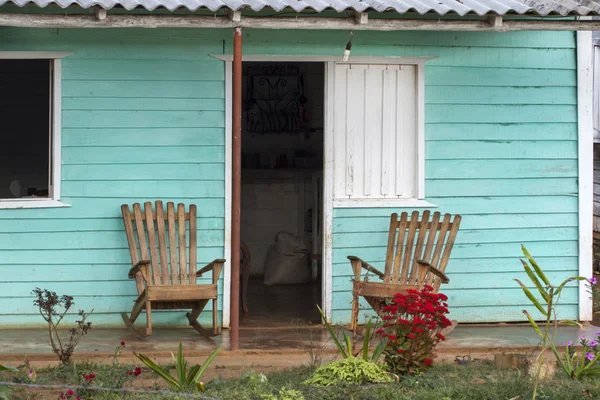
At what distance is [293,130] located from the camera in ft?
37.3

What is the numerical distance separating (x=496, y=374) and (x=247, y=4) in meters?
2.92

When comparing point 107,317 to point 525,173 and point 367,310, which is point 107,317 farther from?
point 525,173

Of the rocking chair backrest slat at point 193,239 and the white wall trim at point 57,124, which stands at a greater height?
the white wall trim at point 57,124

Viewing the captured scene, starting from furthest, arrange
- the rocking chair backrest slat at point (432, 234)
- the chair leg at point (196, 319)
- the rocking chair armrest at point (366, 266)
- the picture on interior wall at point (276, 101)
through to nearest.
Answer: the picture on interior wall at point (276, 101), the rocking chair backrest slat at point (432, 234), the rocking chair armrest at point (366, 266), the chair leg at point (196, 319)

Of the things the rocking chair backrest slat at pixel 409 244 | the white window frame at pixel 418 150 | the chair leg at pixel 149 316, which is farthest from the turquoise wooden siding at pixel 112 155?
the rocking chair backrest slat at pixel 409 244

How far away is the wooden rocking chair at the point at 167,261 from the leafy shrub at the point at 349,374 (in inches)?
66.5

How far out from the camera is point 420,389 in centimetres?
522

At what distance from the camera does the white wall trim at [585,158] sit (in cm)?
775

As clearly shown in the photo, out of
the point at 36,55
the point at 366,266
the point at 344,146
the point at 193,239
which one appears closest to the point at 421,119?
the point at 344,146

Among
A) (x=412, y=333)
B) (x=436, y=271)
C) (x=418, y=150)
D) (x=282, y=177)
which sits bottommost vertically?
(x=412, y=333)

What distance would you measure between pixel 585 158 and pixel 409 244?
180cm

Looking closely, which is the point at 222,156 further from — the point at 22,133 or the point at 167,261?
the point at 22,133

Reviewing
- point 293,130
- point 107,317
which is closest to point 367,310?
point 107,317

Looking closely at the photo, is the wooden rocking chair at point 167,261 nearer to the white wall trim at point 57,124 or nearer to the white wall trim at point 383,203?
the white wall trim at point 57,124
